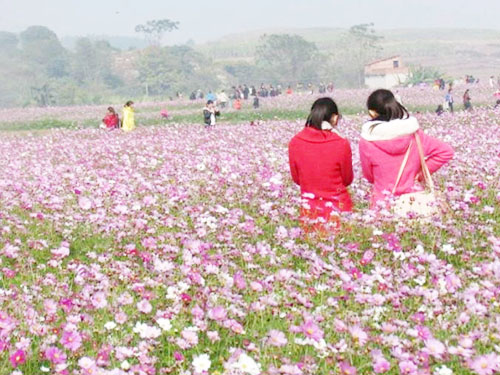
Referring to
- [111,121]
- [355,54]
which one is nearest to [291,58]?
[355,54]

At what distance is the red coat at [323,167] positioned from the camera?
756 centimetres

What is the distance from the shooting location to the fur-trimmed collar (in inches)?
283

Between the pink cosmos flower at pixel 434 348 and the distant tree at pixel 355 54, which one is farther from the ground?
the pink cosmos flower at pixel 434 348

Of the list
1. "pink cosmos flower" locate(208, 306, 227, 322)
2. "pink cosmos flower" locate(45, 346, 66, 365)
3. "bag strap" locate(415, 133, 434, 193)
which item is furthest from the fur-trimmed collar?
"pink cosmos flower" locate(45, 346, 66, 365)

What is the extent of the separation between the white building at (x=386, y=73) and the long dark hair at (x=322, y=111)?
92.0 meters

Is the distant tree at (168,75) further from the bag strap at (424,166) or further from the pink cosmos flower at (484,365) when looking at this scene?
the pink cosmos flower at (484,365)

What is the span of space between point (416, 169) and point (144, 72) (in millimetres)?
114409

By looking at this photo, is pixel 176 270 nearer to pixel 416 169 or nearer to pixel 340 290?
pixel 340 290

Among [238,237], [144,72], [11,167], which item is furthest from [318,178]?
[144,72]

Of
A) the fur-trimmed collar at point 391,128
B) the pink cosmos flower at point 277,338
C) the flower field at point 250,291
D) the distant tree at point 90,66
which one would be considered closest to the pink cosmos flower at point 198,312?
the flower field at point 250,291

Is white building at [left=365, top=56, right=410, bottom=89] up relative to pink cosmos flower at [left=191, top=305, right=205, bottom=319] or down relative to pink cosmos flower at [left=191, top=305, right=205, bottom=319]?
down

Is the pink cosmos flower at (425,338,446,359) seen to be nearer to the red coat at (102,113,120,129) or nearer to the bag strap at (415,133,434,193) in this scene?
the bag strap at (415,133,434,193)

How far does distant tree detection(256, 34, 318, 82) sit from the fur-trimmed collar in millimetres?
109763

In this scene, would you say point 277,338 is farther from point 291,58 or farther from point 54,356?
point 291,58
